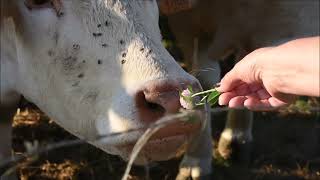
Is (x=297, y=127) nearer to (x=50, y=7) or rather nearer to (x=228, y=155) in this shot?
(x=228, y=155)

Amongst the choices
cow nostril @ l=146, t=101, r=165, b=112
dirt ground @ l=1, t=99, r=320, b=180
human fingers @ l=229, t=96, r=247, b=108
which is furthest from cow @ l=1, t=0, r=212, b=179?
A: dirt ground @ l=1, t=99, r=320, b=180

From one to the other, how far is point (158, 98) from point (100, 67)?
26 cm

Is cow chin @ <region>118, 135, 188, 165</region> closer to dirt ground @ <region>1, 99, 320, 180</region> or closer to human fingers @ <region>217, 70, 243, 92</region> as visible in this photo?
human fingers @ <region>217, 70, 243, 92</region>

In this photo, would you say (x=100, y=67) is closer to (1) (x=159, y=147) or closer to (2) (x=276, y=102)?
(1) (x=159, y=147)

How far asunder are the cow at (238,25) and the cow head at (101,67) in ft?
3.32

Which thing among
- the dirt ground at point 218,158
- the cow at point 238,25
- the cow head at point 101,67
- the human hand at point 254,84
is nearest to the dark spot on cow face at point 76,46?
the cow head at point 101,67

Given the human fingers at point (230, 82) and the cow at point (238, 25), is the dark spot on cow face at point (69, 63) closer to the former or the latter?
the human fingers at point (230, 82)

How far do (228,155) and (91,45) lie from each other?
144cm

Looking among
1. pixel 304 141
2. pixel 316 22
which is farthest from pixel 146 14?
pixel 304 141

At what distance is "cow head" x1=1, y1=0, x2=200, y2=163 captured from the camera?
5.22ft

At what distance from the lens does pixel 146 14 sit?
1.81 m

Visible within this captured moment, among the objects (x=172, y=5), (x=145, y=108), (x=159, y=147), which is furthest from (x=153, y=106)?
(x=172, y=5)

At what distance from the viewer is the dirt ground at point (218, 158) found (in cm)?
273

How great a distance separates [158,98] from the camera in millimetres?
1528
